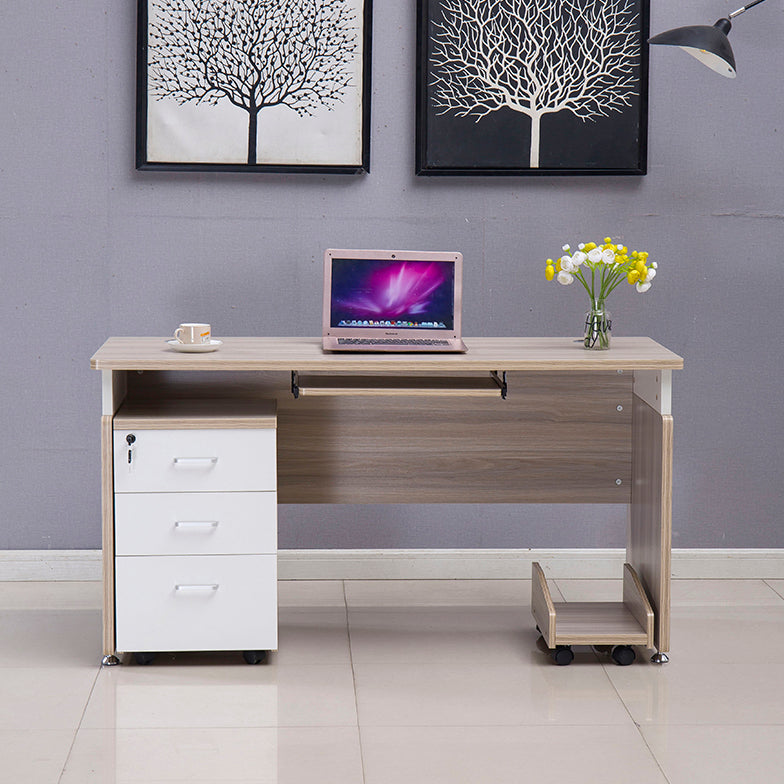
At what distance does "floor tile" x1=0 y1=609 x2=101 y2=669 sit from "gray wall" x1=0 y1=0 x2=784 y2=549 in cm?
34

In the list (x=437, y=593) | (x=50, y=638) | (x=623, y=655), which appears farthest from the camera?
(x=437, y=593)

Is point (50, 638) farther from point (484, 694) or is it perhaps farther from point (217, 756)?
point (484, 694)

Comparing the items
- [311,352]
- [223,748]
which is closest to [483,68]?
[311,352]

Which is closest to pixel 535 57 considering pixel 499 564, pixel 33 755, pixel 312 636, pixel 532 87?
pixel 532 87

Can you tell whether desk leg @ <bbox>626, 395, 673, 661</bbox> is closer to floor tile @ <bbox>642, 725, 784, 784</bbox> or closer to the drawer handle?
floor tile @ <bbox>642, 725, 784, 784</bbox>

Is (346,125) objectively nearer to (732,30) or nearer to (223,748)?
(732,30)

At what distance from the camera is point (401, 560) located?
131 inches

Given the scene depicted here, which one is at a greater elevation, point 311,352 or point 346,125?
point 346,125

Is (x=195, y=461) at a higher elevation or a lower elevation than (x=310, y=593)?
higher

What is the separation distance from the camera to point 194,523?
2609mm

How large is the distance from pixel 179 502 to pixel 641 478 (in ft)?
4.00

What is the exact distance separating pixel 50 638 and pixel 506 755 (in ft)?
4.29

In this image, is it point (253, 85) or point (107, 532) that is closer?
point (107, 532)

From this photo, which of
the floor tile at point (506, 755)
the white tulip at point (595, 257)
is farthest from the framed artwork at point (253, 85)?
the floor tile at point (506, 755)
